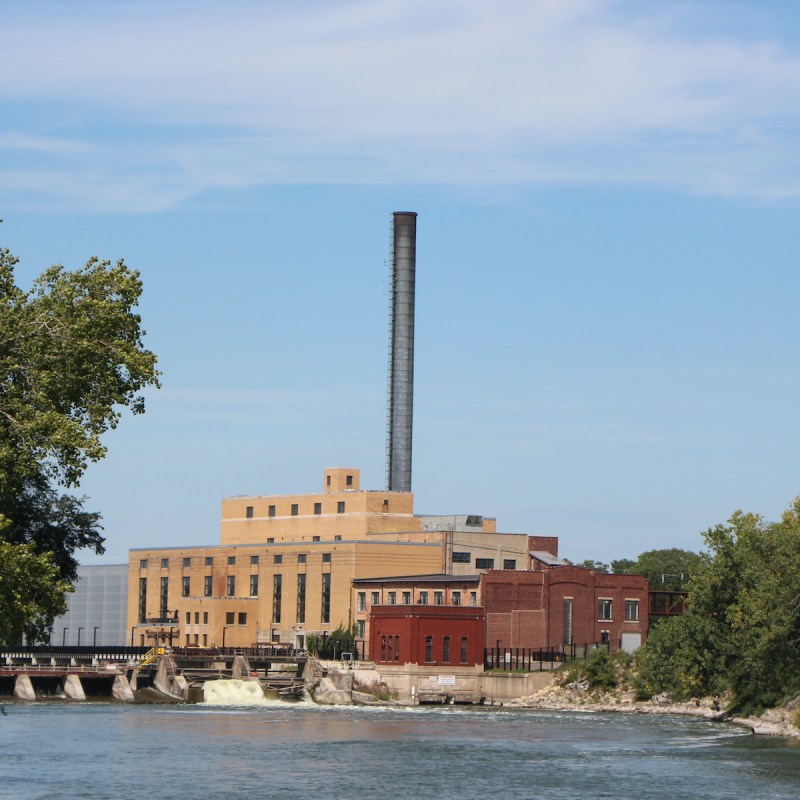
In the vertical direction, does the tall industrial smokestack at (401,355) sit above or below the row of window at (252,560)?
above

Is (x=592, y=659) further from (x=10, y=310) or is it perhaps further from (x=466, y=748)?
(x=10, y=310)

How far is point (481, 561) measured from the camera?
147 m

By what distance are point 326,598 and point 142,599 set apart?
85.4ft

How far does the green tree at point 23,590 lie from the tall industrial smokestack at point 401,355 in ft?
393

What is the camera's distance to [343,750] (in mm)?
71938

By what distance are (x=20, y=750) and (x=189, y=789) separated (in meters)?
17.1

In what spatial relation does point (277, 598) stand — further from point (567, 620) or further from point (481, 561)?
point (567, 620)

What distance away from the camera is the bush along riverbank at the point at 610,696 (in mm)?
98375

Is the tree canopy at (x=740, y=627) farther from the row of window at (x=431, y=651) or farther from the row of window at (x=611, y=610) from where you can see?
the row of window at (x=611, y=610)

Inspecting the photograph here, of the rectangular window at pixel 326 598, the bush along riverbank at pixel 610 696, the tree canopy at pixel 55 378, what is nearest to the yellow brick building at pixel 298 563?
the rectangular window at pixel 326 598

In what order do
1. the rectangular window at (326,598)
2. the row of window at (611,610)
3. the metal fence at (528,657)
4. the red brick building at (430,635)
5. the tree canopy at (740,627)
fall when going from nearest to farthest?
the tree canopy at (740,627) < the red brick building at (430,635) < the metal fence at (528,657) < the row of window at (611,610) < the rectangular window at (326,598)

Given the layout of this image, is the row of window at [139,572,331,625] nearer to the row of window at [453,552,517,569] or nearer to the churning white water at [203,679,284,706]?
the row of window at [453,552,517,569]

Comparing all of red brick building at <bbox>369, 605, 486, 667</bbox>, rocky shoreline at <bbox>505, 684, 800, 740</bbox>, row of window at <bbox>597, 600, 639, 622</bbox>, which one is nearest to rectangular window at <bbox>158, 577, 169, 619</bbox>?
red brick building at <bbox>369, 605, 486, 667</bbox>

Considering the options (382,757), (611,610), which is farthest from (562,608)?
(382,757)
